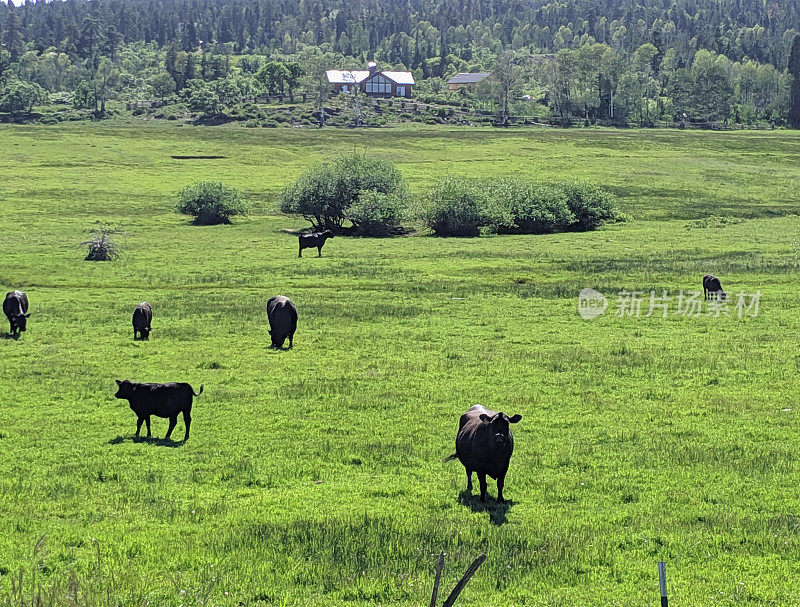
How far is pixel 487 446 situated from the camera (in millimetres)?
15578

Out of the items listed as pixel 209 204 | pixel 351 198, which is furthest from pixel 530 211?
pixel 209 204

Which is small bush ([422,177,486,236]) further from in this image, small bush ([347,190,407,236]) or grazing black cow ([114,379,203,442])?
grazing black cow ([114,379,203,442])

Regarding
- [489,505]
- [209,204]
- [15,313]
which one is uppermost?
[489,505]

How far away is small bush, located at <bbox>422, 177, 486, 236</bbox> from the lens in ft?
232

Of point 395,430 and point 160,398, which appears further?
point 395,430

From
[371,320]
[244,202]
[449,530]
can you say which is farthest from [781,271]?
[244,202]

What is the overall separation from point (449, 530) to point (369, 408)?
9433mm

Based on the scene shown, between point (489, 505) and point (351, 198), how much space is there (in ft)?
194

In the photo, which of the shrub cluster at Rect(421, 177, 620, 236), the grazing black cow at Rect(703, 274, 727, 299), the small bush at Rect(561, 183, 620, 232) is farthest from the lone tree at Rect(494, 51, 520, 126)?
the grazing black cow at Rect(703, 274, 727, 299)

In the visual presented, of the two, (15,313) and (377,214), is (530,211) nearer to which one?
(377,214)

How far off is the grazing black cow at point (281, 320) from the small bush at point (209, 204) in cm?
4715

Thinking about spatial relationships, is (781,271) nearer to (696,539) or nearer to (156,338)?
(156,338)

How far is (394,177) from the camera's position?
254ft

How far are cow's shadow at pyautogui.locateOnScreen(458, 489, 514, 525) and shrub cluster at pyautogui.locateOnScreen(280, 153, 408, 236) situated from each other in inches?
2172
